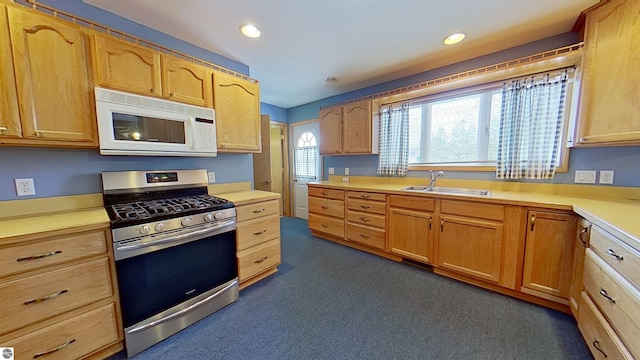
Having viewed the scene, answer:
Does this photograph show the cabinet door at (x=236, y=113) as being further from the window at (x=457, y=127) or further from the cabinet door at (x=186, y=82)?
the window at (x=457, y=127)

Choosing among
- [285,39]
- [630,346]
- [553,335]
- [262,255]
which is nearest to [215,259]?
[262,255]

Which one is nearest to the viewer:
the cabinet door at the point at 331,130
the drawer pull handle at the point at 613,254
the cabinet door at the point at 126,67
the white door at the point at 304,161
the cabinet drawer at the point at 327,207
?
the drawer pull handle at the point at 613,254

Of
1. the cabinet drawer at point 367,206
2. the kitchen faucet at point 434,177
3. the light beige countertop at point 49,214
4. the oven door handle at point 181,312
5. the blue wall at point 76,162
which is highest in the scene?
the blue wall at point 76,162

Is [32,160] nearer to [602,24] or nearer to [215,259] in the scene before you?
[215,259]

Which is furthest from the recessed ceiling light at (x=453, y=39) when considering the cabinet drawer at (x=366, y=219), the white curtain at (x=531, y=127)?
A: the cabinet drawer at (x=366, y=219)

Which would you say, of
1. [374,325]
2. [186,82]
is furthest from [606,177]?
[186,82]

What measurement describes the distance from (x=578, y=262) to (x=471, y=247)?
2.17 ft

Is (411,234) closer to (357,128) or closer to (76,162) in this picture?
(357,128)

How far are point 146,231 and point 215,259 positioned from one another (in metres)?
0.60

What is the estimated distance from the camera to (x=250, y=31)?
2.00 metres

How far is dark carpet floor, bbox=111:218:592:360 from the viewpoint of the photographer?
142cm

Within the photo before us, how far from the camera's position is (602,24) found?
159 cm

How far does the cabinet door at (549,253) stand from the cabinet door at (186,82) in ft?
10.2

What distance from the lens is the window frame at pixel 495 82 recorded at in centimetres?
190
